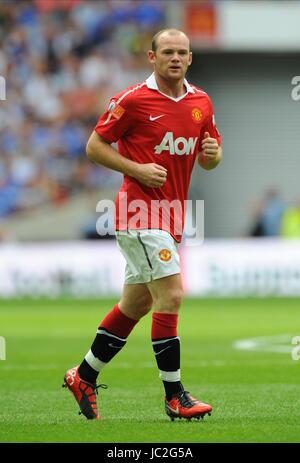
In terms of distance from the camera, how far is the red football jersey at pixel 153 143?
7523 millimetres

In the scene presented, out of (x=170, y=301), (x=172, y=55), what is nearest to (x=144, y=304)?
(x=170, y=301)

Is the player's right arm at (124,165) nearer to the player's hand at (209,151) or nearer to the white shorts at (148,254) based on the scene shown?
the white shorts at (148,254)

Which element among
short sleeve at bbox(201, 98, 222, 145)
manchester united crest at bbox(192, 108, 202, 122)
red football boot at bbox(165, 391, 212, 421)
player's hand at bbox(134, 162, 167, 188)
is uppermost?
manchester united crest at bbox(192, 108, 202, 122)

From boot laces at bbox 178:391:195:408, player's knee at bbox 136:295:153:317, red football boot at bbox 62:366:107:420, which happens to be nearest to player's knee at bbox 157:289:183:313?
player's knee at bbox 136:295:153:317

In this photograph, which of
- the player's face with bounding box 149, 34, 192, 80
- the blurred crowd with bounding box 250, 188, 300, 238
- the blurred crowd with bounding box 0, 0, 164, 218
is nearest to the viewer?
the player's face with bounding box 149, 34, 192, 80

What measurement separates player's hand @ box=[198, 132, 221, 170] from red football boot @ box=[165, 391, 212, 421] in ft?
5.27

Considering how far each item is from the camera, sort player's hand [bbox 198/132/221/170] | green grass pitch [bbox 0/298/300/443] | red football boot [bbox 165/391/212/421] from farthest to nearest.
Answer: player's hand [bbox 198/132/221/170], red football boot [bbox 165/391/212/421], green grass pitch [bbox 0/298/300/443]

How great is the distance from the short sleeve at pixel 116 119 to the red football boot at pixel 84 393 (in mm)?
1645

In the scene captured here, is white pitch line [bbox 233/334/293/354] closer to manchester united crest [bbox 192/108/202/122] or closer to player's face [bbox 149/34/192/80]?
manchester united crest [bbox 192/108/202/122]

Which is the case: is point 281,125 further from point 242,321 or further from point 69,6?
point 242,321

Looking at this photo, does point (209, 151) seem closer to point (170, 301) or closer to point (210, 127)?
A: point (210, 127)

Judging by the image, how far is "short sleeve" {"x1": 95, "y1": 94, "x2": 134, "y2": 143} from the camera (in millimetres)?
7500

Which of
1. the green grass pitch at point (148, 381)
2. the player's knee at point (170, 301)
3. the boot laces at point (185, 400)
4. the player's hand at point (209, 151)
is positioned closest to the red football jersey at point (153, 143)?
the player's hand at point (209, 151)

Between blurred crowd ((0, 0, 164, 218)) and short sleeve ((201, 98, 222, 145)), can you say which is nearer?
short sleeve ((201, 98, 222, 145))
